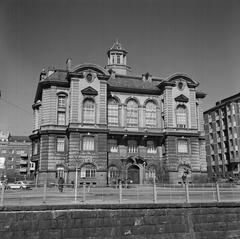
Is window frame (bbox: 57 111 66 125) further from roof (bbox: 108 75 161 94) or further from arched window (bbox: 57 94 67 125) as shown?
roof (bbox: 108 75 161 94)

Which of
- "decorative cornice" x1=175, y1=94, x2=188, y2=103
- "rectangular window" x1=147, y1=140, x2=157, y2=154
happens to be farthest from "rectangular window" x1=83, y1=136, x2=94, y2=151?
"decorative cornice" x1=175, y1=94, x2=188, y2=103

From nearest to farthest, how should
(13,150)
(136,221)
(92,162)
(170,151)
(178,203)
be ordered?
(136,221), (178,203), (92,162), (170,151), (13,150)

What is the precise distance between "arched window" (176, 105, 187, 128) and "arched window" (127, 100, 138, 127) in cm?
706

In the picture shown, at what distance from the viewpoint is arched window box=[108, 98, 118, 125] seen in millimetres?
53188

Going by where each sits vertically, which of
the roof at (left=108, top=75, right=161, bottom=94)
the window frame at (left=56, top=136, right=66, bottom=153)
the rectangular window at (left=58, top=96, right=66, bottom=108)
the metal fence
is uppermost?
the roof at (left=108, top=75, right=161, bottom=94)

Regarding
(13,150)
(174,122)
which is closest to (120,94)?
(174,122)

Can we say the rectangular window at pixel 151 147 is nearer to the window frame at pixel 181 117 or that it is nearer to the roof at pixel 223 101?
the window frame at pixel 181 117

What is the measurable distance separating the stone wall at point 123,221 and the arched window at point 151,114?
36545 mm

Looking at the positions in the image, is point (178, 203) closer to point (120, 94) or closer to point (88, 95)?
point (88, 95)

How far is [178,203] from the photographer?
17.8 m

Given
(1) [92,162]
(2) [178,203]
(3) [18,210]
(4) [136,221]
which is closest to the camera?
(3) [18,210]

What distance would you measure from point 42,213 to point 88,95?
117 feet

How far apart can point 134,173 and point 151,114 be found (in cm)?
1058

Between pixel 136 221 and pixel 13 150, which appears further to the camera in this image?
pixel 13 150
